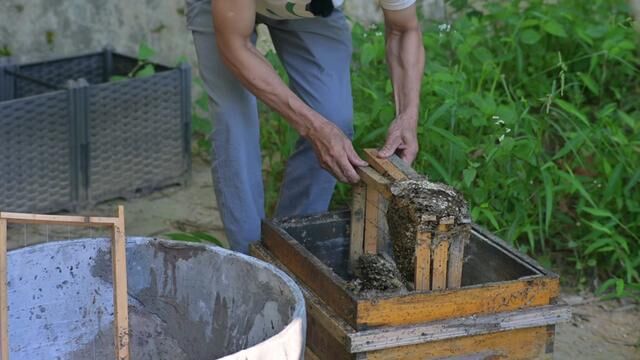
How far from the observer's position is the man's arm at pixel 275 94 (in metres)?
3.22

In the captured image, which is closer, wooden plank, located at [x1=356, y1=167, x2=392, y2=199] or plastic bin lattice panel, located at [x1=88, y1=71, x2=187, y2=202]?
wooden plank, located at [x1=356, y1=167, x2=392, y2=199]

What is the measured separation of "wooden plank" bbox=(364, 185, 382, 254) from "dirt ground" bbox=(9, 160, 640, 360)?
2.79 ft

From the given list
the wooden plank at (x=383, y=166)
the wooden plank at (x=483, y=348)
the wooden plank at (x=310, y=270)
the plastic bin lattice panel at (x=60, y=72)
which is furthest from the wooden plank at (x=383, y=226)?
the plastic bin lattice panel at (x=60, y=72)

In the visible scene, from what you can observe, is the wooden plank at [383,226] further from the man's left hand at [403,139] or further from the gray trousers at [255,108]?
the gray trousers at [255,108]

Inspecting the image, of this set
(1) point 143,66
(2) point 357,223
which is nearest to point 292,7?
(2) point 357,223

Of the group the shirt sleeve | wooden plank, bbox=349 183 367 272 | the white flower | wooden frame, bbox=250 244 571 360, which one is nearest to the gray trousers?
the shirt sleeve

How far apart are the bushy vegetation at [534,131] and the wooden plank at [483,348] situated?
1070mm

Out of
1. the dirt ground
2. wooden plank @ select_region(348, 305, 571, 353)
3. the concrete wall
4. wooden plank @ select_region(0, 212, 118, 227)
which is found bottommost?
the dirt ground

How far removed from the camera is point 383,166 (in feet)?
10.7

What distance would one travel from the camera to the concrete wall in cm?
518

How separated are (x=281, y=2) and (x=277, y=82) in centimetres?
29

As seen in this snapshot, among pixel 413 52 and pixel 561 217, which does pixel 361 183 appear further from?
pixel 561 217

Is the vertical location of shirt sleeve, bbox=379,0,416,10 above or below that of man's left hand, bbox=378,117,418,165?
above

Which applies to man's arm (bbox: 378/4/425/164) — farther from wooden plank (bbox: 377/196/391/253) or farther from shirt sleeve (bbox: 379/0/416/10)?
wooden plank (bbox: 377/196/391/253)
